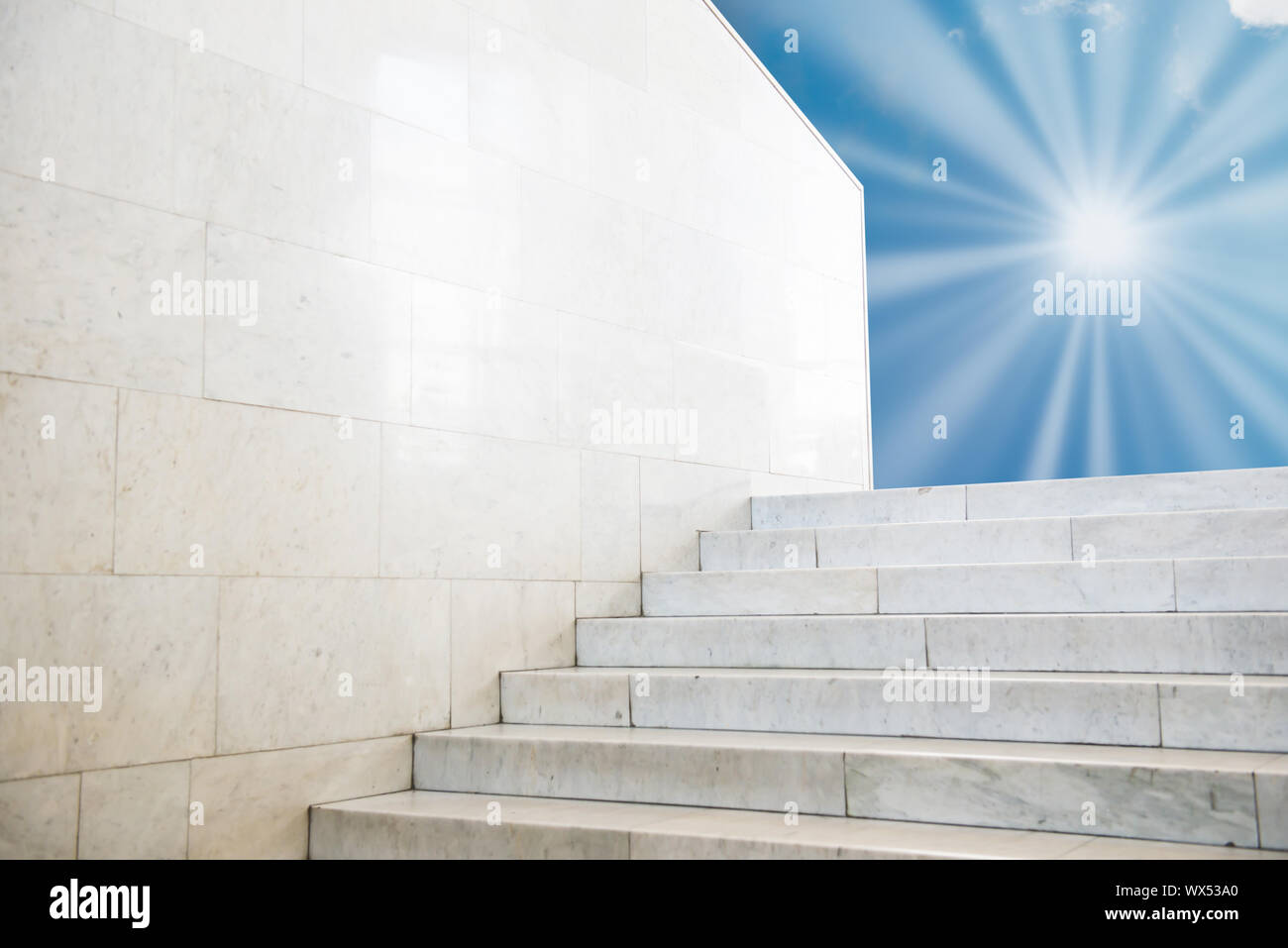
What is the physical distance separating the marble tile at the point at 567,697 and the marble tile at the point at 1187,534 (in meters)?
2.03

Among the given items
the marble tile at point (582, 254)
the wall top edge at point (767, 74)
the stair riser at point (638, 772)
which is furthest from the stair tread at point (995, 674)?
the wall top edge at point (767, 74)

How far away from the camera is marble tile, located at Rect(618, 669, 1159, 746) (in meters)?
3.54

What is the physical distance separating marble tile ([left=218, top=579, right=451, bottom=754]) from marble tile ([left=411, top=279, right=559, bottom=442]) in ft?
2.53

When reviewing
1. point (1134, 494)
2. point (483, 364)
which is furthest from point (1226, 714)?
point (483, 364)

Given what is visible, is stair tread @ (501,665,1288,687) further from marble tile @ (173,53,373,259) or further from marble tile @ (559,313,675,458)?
marble tile @ (173,53,373,259)

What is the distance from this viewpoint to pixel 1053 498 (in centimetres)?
538

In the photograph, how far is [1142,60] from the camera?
9.96 metres

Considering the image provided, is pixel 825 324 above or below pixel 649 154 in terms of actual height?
below

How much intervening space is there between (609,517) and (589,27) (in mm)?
2585

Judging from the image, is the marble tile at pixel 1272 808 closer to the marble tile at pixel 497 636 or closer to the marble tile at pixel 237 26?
the marble tile at pixel 497 636

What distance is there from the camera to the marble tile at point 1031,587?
4.25m

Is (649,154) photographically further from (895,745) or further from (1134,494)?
(895,745)
